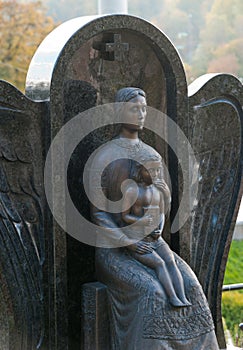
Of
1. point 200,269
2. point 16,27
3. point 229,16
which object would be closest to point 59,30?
point 200,269

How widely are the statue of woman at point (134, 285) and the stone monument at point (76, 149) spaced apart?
0.57 ft

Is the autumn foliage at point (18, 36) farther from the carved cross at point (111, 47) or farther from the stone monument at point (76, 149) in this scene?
the carved cross at point (111, 47)

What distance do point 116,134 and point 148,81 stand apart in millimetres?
506

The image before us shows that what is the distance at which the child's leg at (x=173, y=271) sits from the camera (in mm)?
4926

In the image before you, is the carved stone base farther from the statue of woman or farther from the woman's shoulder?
the woman's shoulder

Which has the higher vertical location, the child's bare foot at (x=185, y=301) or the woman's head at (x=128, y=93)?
the woman's head at (x=128, y=93)

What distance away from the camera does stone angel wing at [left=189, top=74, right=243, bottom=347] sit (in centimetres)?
584

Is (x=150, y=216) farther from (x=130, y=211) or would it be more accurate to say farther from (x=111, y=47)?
(x=111, y=47)

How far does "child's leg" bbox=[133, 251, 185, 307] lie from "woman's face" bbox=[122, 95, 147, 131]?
33.0 inches

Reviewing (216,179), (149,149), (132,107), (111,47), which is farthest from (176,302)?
(111,47)

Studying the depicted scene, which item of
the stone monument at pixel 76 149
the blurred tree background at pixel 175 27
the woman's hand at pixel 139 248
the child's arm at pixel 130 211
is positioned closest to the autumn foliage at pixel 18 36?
the blurred tree background at pixel 175 27

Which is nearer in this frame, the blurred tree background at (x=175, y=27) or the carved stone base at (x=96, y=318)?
the carved stone base at (x=96, y=318)

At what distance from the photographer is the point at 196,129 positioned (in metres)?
5.78

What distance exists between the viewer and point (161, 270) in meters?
4.91
